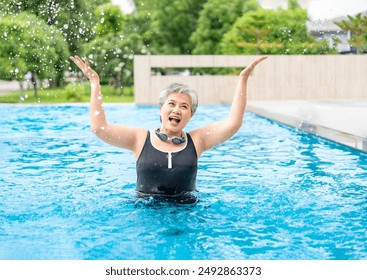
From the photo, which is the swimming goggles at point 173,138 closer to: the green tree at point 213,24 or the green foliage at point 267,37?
the green foliage at point 267,37

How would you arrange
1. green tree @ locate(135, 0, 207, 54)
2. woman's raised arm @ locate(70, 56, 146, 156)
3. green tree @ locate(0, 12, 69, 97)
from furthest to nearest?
green tree @ locate(135, 0, 207, 54) < green tree @ locate(0, 12, 69, 97) < woman's raised arm @ locate(70, 56, 146, 156)

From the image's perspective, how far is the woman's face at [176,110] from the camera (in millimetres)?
4062

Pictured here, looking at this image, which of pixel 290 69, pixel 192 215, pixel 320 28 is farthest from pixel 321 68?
pixel 320 28

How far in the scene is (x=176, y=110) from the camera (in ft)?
13.3

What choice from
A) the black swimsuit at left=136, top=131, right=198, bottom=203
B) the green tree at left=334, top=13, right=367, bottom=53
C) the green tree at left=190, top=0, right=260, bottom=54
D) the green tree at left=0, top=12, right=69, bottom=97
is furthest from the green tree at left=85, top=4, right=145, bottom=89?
the black swimsuit at left=136, top=131, right=198, bottom=203

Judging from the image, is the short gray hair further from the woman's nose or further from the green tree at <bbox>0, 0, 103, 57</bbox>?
the green tree at <bbox>0, 0, 103, 57</bbox>

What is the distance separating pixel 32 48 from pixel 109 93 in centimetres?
675

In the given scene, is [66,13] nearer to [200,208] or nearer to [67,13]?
[67,13]

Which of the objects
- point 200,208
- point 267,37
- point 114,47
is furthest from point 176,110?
point 267,37

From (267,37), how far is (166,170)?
28.4m

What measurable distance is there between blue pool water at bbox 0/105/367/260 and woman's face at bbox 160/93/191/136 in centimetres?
66

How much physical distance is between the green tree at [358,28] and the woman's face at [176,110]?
27371 mm

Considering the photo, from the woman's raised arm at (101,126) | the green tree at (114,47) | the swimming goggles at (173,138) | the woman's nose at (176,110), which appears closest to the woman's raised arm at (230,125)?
the swimming goggles at (173,138)

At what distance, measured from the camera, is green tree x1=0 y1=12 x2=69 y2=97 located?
76.5 ft
